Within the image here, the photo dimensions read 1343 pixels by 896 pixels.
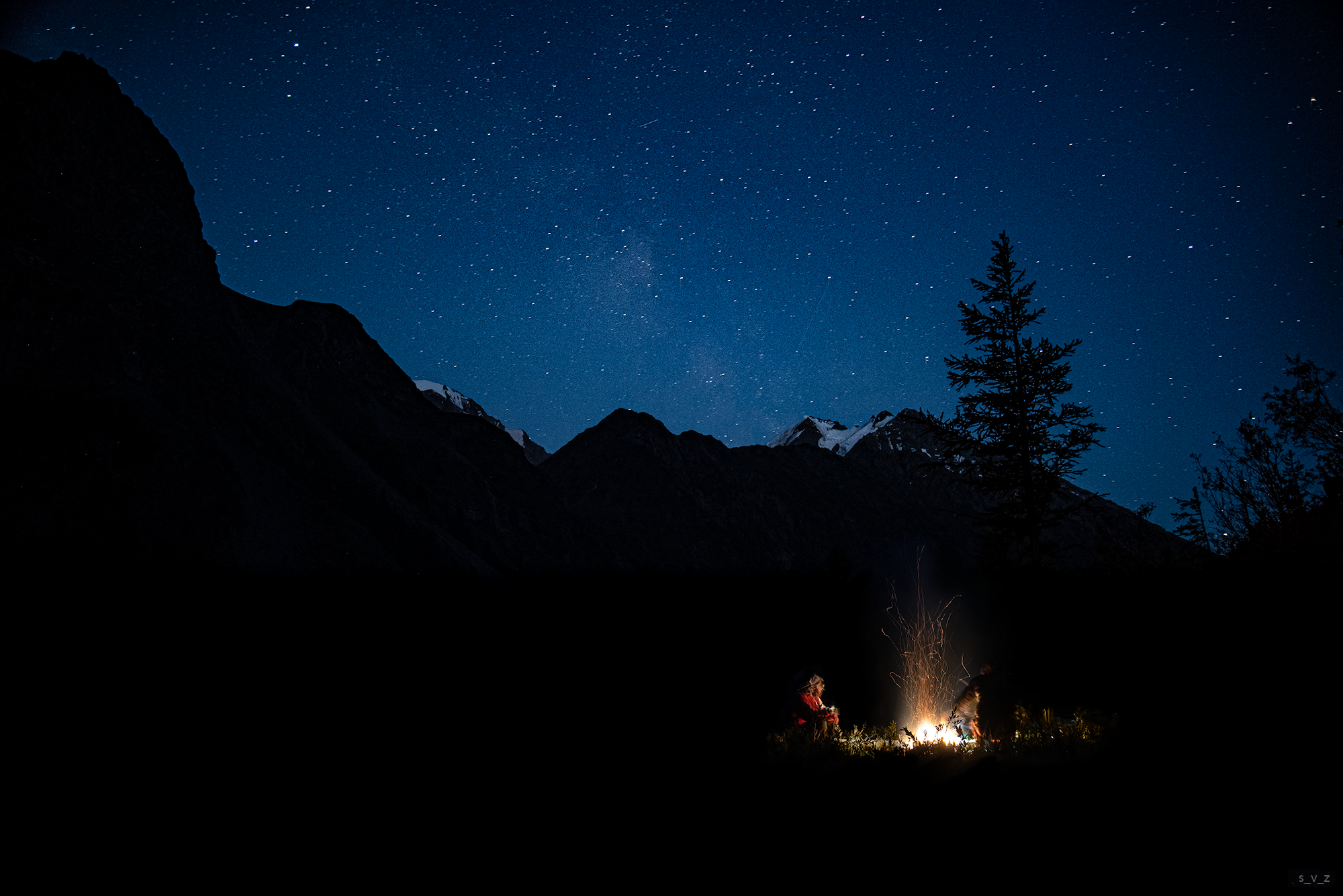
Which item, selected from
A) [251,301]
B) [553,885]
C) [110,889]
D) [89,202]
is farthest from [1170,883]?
[251,301]

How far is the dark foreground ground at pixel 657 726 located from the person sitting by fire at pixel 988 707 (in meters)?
0.40

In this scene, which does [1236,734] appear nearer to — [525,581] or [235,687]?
[525,581]

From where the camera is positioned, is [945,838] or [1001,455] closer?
[945,838]

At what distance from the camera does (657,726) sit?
7.21 metres

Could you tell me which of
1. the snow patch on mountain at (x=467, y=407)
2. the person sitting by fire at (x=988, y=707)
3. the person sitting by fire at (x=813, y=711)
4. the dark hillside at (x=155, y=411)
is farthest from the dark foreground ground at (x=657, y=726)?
the snow patch on mountain at (x=467, y=407)

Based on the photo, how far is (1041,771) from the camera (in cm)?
508

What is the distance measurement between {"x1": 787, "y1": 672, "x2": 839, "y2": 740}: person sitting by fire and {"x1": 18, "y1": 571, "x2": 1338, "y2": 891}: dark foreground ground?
0.51m

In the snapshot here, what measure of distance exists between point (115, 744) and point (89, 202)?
68570 millimetres

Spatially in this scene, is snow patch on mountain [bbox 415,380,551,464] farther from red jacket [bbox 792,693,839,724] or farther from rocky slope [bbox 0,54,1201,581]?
A: red jacket [bbox 792,693,839,724]

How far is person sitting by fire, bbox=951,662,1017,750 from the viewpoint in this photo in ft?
20.4

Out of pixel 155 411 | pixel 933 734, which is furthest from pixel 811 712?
pixel 155 411

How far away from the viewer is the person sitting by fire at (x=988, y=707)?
20.4 feet

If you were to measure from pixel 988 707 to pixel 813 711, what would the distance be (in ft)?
5.96

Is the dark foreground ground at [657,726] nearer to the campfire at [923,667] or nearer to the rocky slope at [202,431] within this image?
the campfire at [923,667]
